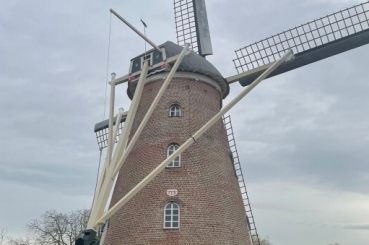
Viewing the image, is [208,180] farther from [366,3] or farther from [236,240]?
[366,3]

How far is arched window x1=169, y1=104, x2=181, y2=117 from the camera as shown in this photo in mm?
15430

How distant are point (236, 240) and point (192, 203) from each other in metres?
2.10

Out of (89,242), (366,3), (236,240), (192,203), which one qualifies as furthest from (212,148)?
(366,3)

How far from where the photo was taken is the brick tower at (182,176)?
13.5 metres

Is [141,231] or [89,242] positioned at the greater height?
[141,231]

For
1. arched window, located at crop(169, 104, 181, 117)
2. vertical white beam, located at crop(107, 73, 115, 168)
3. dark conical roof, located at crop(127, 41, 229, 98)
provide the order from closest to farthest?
vertical white beam, located at crop(107, 73, 115, 168) < arched window, located at crop(169, 104, 181, 117) < dark conical roof, located at crop(127, 41, 229, 98)

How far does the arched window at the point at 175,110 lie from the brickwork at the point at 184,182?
0.16m

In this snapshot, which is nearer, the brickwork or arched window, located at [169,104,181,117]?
the brickwork

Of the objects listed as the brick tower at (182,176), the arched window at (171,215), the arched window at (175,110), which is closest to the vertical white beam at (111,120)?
the brick tower at (182,176)

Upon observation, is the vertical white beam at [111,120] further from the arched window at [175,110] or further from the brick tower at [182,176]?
the arched window at [175,110]

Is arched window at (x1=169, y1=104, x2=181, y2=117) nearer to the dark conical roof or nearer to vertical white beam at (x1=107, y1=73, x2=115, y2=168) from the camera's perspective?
the dark conical roof

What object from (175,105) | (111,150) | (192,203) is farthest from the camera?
(175,105)

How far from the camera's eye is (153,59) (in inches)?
592

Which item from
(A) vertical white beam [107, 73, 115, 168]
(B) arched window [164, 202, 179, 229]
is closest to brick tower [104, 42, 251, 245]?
(B) arched window [164, 202, 179, 229]
